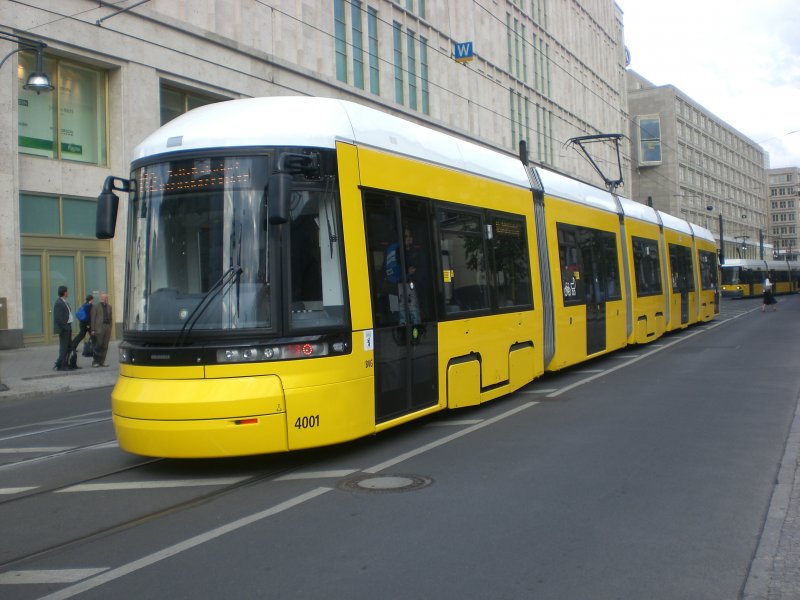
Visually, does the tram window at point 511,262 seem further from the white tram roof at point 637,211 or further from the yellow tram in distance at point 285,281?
the white tram roof at point 637,211

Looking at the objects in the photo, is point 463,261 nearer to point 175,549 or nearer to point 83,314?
point 175,549

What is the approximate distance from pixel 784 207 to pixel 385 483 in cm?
17169

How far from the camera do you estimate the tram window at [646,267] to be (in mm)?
18398

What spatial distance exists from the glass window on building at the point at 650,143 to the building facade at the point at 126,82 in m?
57.2

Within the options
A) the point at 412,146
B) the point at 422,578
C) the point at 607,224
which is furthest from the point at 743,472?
the point at 607,224

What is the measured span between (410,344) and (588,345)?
7103mm

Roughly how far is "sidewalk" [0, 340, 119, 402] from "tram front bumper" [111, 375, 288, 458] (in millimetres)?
8865

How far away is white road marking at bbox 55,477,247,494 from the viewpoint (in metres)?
6.63

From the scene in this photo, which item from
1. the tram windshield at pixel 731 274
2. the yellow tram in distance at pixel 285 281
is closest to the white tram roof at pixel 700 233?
the yellow tram in distance at pixel 285 281

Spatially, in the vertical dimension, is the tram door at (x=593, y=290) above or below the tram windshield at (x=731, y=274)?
below

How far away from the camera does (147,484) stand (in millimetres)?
6730

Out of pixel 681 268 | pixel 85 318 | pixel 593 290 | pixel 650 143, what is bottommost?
pixel 85 318

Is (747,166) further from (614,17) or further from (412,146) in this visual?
(412,146)

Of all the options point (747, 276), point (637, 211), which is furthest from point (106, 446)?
point (747, 276)
